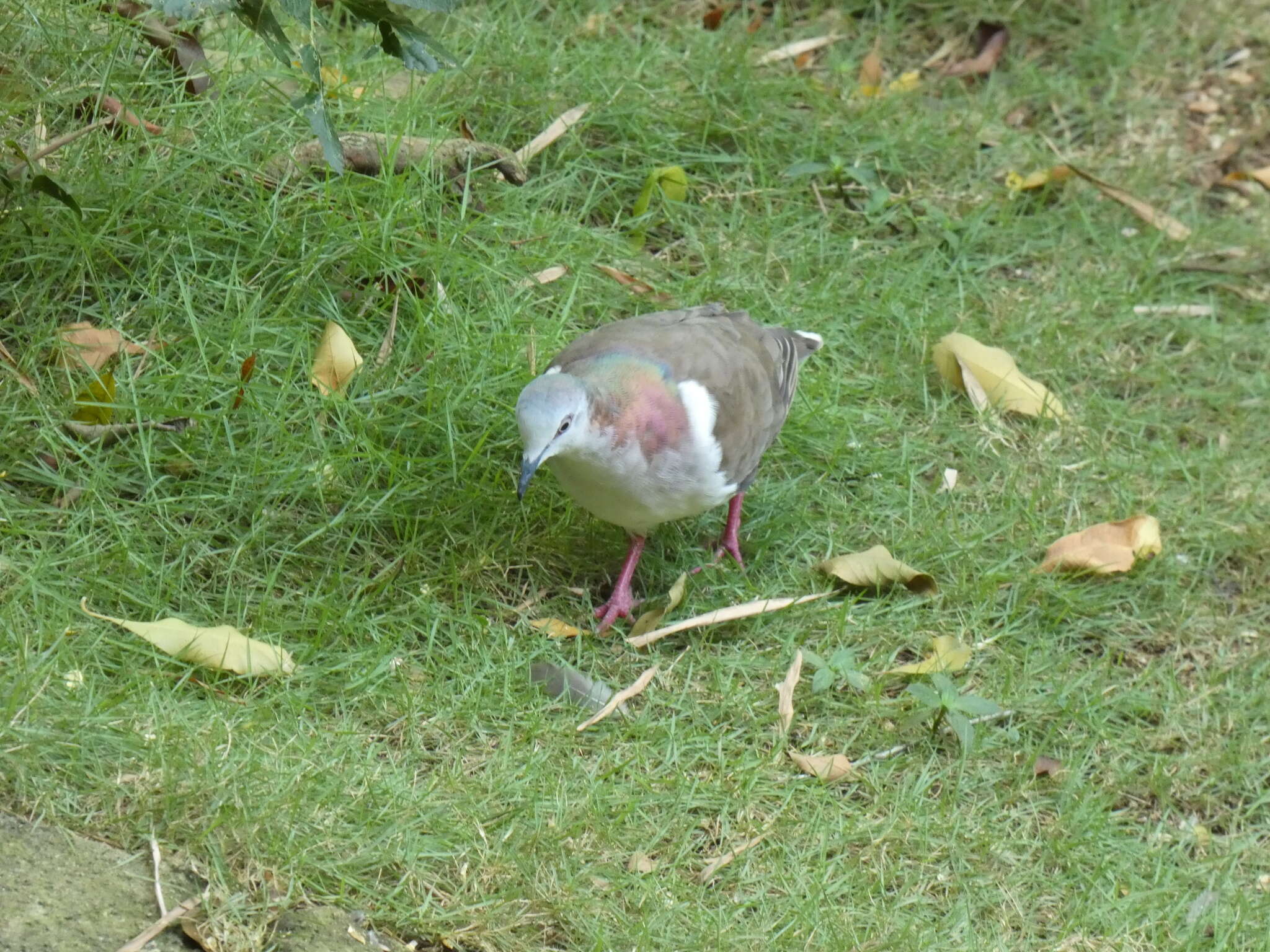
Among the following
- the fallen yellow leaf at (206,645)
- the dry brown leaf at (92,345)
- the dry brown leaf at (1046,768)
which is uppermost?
the dry brown leaf at (92,345)

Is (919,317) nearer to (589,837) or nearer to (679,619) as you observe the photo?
(679,619)

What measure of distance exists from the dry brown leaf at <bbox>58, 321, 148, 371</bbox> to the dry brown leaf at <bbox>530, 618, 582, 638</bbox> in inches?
46.3

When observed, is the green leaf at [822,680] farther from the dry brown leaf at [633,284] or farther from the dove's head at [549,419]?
the dry brown leaf at [633,284]

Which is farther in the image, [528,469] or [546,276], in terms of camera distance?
[546,276]

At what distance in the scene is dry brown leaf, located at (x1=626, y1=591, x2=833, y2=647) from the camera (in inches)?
141

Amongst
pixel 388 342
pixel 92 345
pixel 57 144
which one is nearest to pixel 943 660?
pixel 388 342

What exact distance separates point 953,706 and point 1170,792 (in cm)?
58

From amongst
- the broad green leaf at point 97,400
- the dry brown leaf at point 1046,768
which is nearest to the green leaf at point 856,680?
the dry brown leaf at point 1046,768

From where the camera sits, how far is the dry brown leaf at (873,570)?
3807mm

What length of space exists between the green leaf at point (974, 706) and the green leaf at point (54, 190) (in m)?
2.35

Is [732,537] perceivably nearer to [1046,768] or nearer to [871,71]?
[1046,768]

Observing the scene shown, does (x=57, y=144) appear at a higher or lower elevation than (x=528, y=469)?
higher

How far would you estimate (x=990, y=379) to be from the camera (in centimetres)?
440

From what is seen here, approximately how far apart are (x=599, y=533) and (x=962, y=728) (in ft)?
3.48
